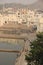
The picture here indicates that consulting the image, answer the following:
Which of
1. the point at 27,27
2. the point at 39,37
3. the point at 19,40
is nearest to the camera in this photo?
the point at 39,37

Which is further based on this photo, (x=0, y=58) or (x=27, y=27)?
(x=27, y=27)

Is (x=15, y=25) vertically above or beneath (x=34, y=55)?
beneath

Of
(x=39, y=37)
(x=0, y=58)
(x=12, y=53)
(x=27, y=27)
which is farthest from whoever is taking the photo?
(x=27, y=27)

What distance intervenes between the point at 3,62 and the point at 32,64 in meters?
3.21

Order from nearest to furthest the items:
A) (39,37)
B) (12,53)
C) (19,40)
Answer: (39,37) → (12,53) → (19,40)

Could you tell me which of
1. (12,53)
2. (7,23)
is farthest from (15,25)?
(12,53)

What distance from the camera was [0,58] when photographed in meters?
→ 8.63

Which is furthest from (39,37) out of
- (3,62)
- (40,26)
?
(40,26)

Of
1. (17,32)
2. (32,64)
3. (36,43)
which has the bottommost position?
(17,32)

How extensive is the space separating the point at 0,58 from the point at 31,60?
3919mm

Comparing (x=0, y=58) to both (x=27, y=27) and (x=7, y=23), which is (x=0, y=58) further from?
(x=7, y=23)

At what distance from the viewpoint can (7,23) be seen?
64.6 feet

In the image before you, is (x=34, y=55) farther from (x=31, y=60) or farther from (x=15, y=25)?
(x=15, y=25)

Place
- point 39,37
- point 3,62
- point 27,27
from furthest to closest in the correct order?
point 27,27, point 3,62, point 39,37
